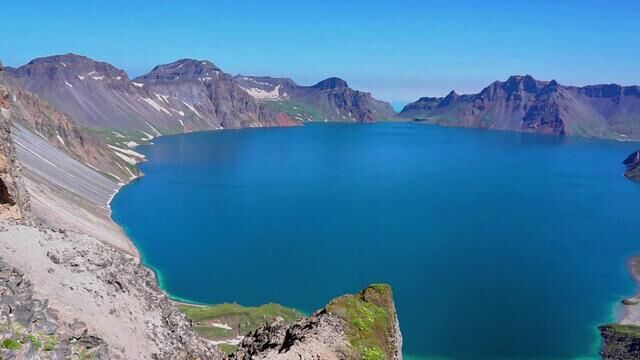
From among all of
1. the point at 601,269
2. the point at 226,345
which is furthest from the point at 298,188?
the point at 226,345

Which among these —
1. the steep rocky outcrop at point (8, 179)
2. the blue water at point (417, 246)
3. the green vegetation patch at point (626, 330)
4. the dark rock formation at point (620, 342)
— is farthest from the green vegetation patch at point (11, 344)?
the green vegetation patch at point (626, 330)

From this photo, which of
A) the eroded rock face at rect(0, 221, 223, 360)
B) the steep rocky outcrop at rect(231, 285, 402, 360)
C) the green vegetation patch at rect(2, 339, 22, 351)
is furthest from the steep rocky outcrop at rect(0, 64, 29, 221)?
the green vegetation patch at rect(2, 339, 22, 351)

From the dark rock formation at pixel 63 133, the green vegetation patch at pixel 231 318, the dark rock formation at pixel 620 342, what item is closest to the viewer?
the green vegetation patch at pixel 231 318

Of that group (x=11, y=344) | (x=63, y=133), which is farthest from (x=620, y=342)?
(x=63, y=133)

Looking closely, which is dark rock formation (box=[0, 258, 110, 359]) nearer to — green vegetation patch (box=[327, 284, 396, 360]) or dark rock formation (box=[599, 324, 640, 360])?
green vegetation patch (box=[327, 284, 396, 360])

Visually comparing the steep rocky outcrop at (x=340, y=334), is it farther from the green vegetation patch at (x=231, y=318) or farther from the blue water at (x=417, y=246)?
the blue water at (x=417, y=246)

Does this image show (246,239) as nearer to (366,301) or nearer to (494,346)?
(494,346)
